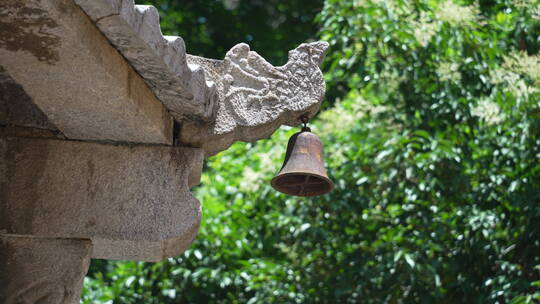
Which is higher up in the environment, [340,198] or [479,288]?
[340,198]

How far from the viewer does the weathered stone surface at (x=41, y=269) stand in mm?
2951

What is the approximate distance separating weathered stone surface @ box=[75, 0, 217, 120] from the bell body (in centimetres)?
48

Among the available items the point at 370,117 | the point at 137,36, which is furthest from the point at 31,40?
the point at 370,117

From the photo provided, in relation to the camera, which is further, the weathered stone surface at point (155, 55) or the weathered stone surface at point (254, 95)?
the weathered stone surface at point (254, 95)

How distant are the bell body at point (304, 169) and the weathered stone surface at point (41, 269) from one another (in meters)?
0.92

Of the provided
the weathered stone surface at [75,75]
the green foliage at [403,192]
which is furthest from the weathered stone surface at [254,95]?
the green foliage at [403,192]

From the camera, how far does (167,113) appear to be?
10.4ft

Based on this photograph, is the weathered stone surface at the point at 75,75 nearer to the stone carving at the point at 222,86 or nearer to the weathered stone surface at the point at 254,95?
the stone carving at the point at 222,86

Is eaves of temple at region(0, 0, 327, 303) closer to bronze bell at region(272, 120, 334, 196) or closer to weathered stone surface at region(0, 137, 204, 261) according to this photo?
weathered stone surface at region(0, 137, 204, 261)

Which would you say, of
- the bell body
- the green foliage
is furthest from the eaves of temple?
the green foliage

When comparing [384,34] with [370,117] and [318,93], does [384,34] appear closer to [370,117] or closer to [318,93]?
[370,117]

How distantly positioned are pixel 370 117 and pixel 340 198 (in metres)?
0.81

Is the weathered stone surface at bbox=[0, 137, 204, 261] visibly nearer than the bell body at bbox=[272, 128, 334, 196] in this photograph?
Yes

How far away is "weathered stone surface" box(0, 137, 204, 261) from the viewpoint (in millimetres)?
3043
